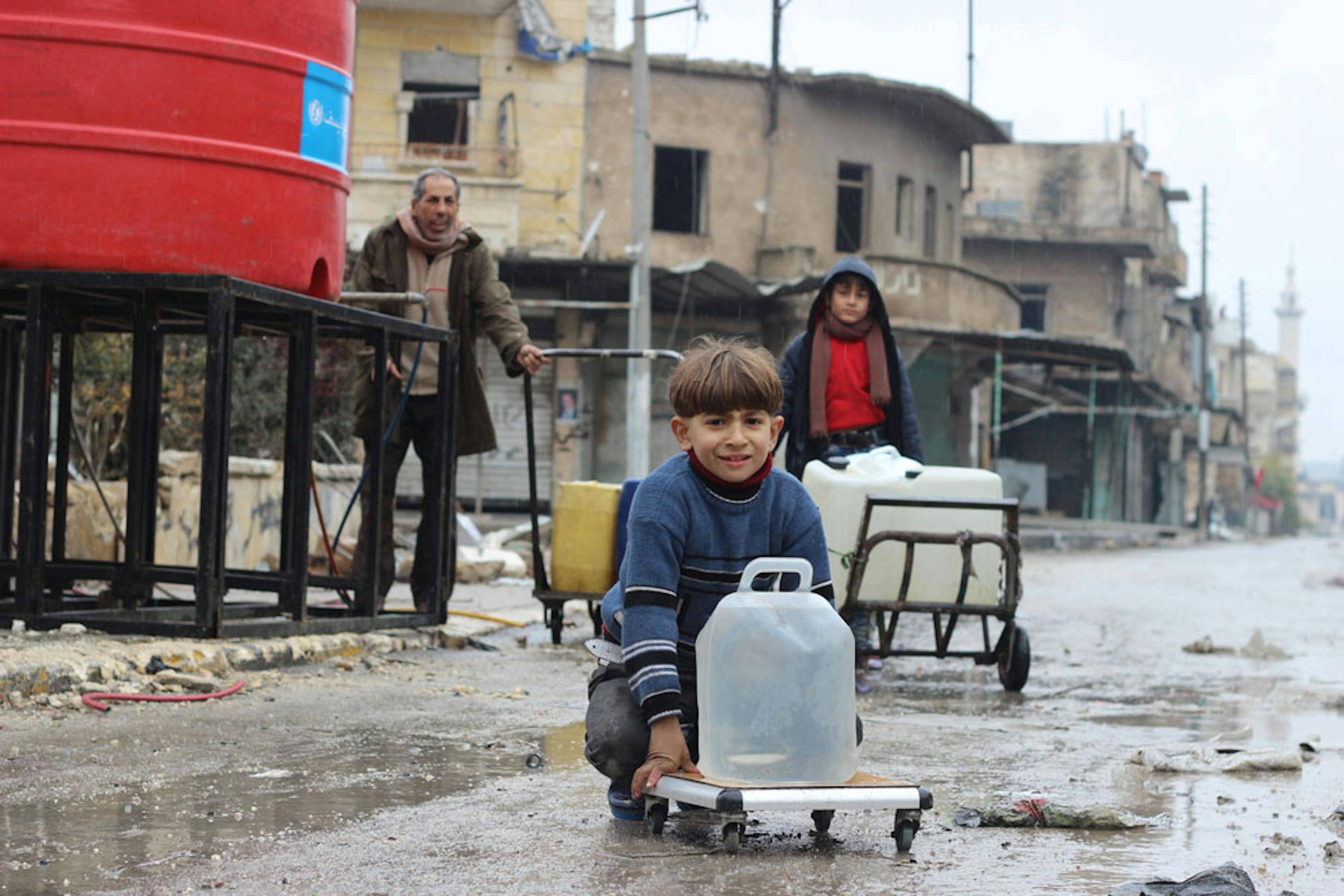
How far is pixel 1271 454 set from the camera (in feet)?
315

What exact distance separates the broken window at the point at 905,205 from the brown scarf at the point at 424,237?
2074 cm

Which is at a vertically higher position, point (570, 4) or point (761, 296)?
point (570, 4)

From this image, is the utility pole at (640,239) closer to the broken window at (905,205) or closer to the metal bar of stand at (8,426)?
the broken window at (905,205)

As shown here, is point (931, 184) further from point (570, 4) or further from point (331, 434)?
point (331, 434)

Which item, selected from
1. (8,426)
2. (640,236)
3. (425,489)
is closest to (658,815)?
(425,489)

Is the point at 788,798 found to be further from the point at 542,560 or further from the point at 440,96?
the point at 440,96

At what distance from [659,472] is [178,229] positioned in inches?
120

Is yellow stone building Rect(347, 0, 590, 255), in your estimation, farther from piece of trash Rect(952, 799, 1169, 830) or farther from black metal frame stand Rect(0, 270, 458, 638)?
piece of trash Rect(952, 799, 1169, 830)

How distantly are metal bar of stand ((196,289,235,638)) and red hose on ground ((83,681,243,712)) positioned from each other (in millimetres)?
Answer: 588

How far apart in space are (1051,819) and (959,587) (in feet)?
9.18

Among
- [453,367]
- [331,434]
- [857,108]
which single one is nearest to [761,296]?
[857,108]

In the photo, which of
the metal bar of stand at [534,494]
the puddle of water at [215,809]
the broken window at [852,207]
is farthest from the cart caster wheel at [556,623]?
the broken window at [852,207]

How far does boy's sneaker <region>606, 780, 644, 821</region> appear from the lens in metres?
3.37

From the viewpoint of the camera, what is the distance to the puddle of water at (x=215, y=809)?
2.89 m
